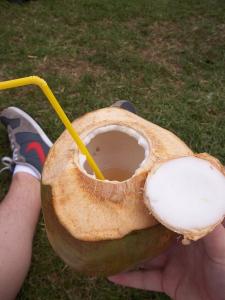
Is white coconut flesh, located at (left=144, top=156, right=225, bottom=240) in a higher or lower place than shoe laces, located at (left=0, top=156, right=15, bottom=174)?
higher

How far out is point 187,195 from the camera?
84cm

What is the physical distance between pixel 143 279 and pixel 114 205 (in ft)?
1.55

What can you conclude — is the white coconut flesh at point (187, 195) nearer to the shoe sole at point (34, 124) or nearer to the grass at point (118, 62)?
the grass at point (118, 62)

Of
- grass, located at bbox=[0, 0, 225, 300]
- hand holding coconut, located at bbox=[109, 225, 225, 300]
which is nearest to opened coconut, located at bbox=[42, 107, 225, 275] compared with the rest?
hand holding coconut, located at bbox=[109, 225, 225, 300]

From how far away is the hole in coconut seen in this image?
104 centimetres

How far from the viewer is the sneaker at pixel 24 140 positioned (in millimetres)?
1883

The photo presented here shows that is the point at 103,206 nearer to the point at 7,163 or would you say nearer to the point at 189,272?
the point at 189,272

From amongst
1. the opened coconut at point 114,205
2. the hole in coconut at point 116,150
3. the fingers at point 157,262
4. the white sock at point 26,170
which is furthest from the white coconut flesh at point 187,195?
the white sock at point 26,170

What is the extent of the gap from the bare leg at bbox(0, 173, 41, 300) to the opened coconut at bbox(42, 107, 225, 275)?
0.48m

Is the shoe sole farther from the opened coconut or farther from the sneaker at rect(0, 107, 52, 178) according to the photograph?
the opened coconut

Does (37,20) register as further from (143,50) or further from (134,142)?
(134,142)

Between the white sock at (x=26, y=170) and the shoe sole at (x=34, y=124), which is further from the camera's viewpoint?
the shoe sole at (x=34, y=124)

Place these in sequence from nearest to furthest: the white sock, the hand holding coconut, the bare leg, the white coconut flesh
Answer: the white coconut flesh
the hand holding coconut
the bare leg
the white sock

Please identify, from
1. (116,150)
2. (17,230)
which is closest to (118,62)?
(17,230)
